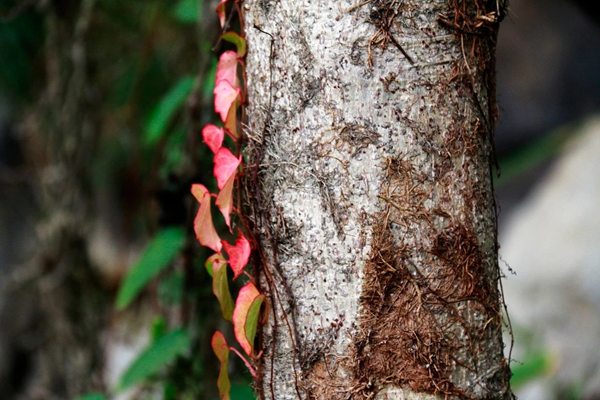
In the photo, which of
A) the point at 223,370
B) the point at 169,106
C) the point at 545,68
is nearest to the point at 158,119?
the point at 169,106

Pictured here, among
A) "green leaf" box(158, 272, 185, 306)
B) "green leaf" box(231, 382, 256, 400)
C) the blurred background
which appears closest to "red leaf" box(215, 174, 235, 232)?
the blurred background

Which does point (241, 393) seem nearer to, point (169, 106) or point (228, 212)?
point (228, 212)

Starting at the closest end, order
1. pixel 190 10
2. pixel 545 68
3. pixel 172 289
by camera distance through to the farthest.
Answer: pixel 190 10
pixel 172 289
pixel 545 68

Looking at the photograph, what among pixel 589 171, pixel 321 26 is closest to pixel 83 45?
pixel 321 26

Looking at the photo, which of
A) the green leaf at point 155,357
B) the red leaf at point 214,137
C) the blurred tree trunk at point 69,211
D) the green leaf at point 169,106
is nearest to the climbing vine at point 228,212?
the red leaf at point 214,137

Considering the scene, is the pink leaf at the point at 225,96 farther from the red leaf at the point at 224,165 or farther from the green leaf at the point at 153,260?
the green leaf at the point at 153,260
